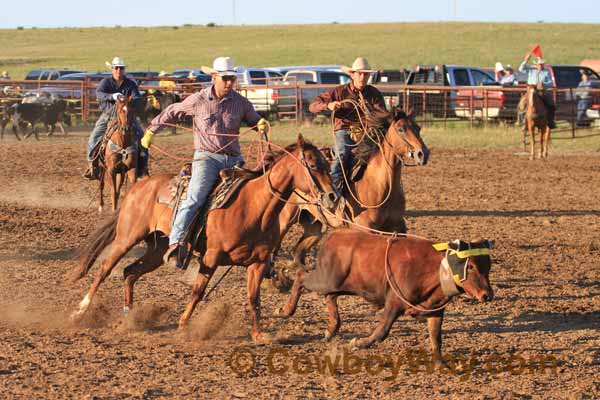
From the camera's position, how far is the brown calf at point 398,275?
20.2ft

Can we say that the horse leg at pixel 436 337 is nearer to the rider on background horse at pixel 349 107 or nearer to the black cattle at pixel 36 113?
the rider on background horse at pixel 349 107

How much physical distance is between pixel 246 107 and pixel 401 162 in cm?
153

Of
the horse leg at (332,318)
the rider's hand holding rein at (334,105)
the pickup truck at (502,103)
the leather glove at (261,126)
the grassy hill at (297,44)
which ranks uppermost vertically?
the grassy hill at (297,44)

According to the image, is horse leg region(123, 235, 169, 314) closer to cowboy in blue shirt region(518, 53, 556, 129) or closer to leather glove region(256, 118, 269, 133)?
leather glove region(256, 118, 269, 133)

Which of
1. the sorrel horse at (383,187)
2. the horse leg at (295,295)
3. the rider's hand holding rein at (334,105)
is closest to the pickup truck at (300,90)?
the rider's hand holding rein at (334,105)

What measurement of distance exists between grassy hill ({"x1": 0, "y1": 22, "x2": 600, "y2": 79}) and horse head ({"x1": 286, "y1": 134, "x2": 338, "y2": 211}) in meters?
52.2

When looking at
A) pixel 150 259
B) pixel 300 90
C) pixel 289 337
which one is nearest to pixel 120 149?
pixel 150 259

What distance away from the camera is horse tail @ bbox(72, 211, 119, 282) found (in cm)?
794

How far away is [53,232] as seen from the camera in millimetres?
11836

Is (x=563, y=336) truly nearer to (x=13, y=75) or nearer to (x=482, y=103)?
(x=482, y=103)

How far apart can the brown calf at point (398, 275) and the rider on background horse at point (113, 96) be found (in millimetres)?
6536

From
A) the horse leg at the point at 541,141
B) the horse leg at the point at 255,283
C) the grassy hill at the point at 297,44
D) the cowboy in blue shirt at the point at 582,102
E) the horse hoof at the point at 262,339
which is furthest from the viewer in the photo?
the grassy hill at the point at 297,44

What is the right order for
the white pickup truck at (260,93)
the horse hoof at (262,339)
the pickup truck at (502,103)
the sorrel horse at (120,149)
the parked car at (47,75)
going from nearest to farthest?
the horse hoof at (262,339), the sorrel horse at (120,149), the pickup truck at (502,103), the white pickup truck at (260,93), the parked car at (47,75)

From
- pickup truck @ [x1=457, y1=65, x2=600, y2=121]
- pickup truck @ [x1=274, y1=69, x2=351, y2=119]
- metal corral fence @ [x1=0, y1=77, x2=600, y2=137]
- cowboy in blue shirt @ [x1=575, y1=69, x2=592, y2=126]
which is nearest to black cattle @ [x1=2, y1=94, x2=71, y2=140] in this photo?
metal corral fence @ [x1=0, y1=77, x2=600, y2=137]
